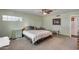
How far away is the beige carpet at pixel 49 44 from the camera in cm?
194

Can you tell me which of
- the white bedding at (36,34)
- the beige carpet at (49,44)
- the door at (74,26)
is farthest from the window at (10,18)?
the door at (74,26)

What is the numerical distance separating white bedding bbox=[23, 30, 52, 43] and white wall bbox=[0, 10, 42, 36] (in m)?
0.14

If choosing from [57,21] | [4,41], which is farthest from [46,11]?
[4,41]

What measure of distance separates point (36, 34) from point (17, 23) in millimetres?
421

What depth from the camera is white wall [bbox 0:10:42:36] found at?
1899 millimetres

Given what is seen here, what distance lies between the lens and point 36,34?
6.38 ft

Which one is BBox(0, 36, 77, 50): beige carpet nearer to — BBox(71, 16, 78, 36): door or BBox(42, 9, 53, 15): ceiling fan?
BBox(71, 16, 78, 36): door

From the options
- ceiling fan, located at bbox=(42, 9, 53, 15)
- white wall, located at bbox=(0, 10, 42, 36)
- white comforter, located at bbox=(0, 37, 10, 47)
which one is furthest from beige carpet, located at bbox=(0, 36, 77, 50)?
ceiling fan, located at bbox=(42, 9, 53, 15)

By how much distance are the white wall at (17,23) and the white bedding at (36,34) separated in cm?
14

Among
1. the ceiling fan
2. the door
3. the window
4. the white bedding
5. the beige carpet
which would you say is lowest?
the beige carpet

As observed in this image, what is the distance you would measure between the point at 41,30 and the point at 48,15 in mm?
320

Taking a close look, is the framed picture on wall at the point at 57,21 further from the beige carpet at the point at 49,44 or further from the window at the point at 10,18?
the window at the point at 10,18

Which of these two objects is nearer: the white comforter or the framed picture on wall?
the white comforter
